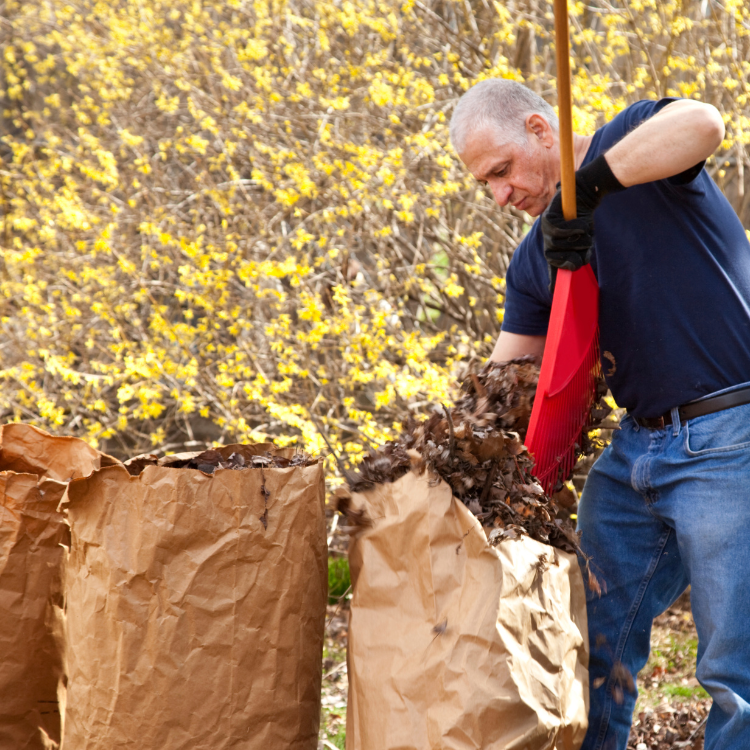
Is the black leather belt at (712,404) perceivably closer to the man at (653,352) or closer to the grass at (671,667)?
the man at (653,352)

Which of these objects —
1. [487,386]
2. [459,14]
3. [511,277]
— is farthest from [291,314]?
[487,386]

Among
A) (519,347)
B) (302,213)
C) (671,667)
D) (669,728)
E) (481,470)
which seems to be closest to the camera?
(481,470)

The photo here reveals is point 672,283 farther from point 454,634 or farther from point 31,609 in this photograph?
point 31,609

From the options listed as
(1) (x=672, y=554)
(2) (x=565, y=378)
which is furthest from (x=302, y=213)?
(1) (x=672, y=554)

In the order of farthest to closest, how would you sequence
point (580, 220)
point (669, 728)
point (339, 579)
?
point (339, 579), point (669, 728), point (580, 220)

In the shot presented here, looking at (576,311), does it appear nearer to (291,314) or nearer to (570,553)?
(570,553)

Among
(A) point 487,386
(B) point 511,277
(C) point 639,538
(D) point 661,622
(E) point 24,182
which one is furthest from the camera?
(E) point 24,182

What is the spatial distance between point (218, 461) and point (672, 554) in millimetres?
1049

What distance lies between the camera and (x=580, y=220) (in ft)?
4.89

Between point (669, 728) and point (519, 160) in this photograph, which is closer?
point (519, 160)

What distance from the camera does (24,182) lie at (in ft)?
14.5

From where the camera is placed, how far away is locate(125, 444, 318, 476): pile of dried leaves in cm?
148

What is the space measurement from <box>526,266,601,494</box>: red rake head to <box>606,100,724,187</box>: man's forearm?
9.0 inches

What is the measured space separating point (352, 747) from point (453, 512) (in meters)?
0.47
